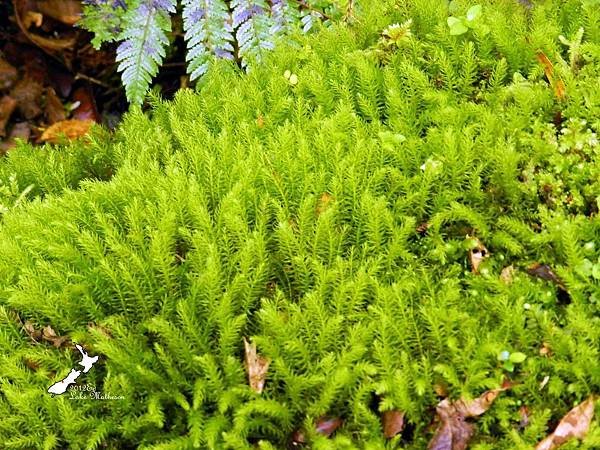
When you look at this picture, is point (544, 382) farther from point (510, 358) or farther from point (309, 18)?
point (309, 18)

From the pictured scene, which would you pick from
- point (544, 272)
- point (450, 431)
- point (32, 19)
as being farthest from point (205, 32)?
point (450, 431)

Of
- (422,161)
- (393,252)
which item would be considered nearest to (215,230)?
(393,252)

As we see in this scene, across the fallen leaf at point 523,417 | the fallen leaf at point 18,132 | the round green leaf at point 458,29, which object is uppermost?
the round green leaf at point 458,29

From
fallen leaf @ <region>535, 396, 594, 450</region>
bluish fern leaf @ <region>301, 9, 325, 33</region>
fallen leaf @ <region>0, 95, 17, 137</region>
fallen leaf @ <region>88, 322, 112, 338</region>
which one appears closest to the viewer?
fallen leaf @ <region>535, 396, 594, 450</region>

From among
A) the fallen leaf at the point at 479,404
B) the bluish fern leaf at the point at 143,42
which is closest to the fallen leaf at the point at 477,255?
the fallen leaf at the point at 479,404

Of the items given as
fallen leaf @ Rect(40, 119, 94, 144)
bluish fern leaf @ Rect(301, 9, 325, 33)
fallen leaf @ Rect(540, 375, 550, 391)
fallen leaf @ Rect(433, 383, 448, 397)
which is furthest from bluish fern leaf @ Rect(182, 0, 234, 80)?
fallen leaf @ Rect(540, 375, 550, 391)

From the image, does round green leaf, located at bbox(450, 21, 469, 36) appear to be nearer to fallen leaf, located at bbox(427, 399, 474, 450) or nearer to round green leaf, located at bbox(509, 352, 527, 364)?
round green leaf, located at bbox(509, 352, 527, 364)

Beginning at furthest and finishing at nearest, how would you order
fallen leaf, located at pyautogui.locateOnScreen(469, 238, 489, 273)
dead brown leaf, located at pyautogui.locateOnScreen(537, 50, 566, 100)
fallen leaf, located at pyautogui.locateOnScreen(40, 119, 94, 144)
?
fallen leaf, located at pyautogui.locateOnScreen(40, 119, 94, 144) → dead brown leaf, located at pyautogui.locateOnScreen(537, 50, 566, 100) → fallen leaf, located at pyautogui.locateOnScreen(469, 238, 489, 273)

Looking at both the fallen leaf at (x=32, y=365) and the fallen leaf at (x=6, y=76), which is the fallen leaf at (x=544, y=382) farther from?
the fallen leaf at (x=6, y=76)
